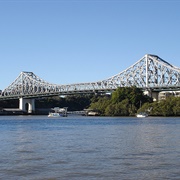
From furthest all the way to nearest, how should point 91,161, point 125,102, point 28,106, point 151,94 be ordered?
1. point 28,106
2. point 151,94
3. point 125,102
4. point 91,161

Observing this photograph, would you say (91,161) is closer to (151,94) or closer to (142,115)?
(142,115)

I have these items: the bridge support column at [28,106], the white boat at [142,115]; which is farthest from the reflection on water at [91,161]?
the bridge support column at [28,106]

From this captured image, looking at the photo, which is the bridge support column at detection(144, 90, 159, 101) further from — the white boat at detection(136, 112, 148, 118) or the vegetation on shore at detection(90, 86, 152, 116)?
the white boat at detection(136, 112, 148, 118)

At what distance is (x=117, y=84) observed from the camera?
12625 cm

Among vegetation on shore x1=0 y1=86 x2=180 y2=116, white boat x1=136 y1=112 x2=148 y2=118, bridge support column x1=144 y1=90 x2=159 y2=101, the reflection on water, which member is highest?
bridge support column x1=144 y1=90 x2=159 y2=101

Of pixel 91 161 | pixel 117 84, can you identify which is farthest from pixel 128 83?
pixel 91 161

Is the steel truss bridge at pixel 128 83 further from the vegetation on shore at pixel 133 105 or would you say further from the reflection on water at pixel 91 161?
the reflection on water at pixel 91 161

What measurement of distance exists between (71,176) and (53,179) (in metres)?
0.78

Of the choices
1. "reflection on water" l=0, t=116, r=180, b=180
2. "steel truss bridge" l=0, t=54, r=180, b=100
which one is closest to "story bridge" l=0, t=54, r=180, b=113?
"steel truss bridge" l=0, t=54, r=180, b=100

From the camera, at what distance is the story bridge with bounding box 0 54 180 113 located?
11638cm

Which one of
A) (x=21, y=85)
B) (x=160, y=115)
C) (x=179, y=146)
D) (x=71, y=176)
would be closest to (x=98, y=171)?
(x=71, y=176)

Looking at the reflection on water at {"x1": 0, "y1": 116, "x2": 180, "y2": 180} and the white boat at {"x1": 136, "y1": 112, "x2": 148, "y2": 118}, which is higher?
the white boat at {"x1": 136, "y1": 112, "x2": 148, "y2": 118}

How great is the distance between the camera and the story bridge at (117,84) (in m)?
116

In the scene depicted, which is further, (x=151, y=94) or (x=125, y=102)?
(x=151, y=94)
